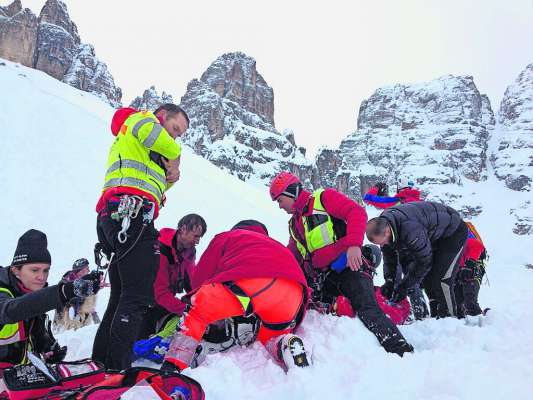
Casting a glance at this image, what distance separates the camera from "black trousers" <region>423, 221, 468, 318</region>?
436 centimetres

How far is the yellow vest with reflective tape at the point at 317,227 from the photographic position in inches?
146

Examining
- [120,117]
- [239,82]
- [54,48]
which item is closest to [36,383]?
[120,117]

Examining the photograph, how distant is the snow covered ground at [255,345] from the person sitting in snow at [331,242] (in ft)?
1.30

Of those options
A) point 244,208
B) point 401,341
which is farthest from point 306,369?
point 244,208

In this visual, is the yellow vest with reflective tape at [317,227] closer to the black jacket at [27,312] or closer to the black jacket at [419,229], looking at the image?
the black jacket at [419,229]

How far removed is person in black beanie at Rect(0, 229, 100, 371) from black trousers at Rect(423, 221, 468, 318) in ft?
12.3

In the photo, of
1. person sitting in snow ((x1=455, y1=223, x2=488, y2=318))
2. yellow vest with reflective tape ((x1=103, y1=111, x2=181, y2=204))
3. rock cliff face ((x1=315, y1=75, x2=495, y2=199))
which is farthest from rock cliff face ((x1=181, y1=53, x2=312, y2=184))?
yellow vest with reflective tape ((x1=103, y1=111, x2=181, y2=204))

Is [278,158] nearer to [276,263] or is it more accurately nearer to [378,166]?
[378,166]

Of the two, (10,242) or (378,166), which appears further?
(378,166)

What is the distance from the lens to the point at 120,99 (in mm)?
77562

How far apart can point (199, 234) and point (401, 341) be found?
222 cm

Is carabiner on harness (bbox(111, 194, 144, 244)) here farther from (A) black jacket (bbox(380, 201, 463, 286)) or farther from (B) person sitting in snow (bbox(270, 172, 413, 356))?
(A) black jacket (bbox(380, 201, 463, 286))

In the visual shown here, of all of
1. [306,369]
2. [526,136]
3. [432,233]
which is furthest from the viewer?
[526,136]

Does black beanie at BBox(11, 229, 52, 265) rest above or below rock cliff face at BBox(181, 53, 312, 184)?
below
